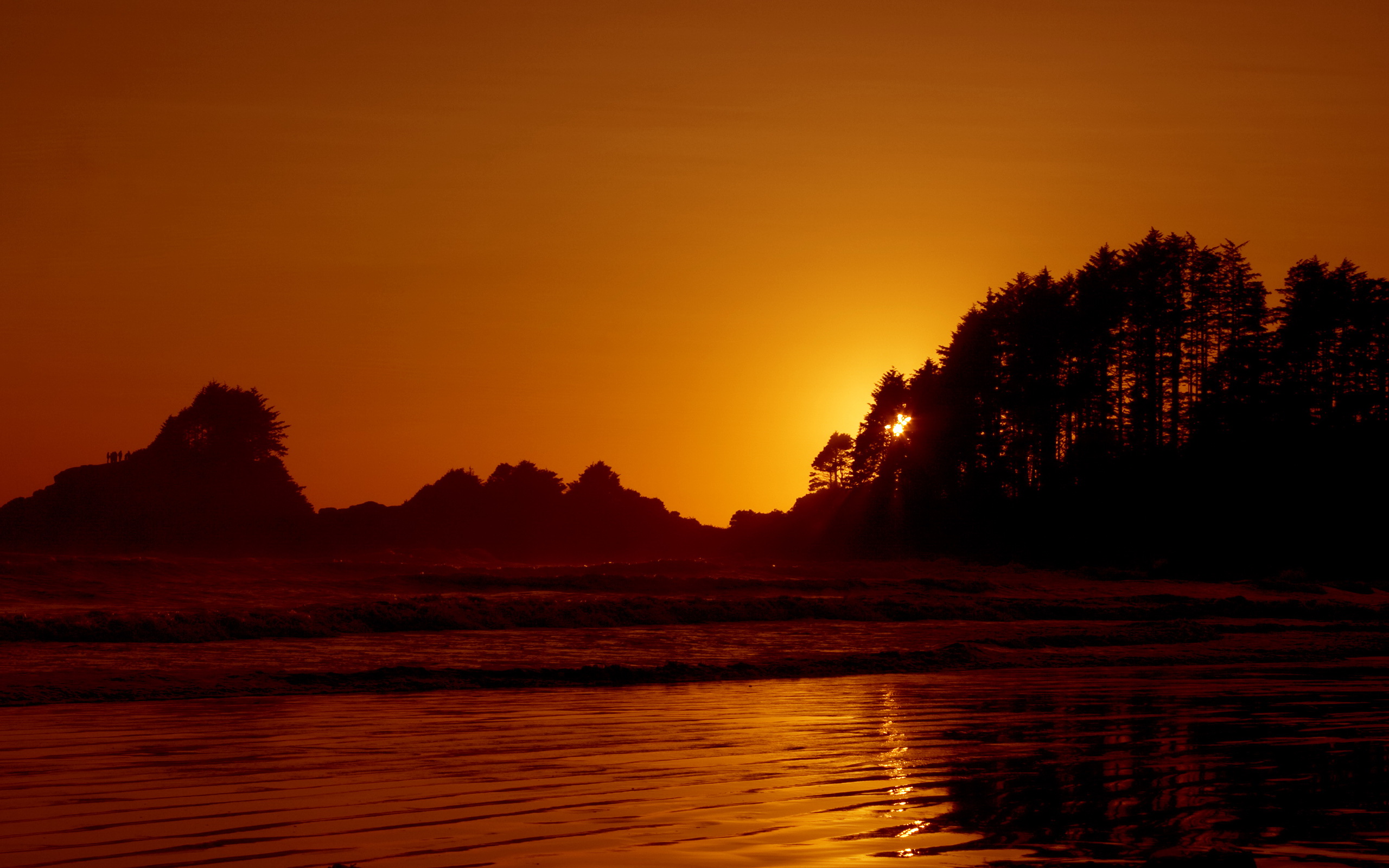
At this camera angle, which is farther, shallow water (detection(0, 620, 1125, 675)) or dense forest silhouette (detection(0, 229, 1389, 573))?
dense forest silhouette (detection(0, 229, 1389, 573))

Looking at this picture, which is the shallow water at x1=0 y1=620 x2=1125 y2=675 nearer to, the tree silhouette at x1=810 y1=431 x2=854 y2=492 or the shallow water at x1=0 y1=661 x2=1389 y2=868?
the shallow water at x1=0 y1=661 x2=1389 y2=868

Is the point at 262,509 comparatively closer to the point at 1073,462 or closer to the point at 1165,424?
the point at 1073,462

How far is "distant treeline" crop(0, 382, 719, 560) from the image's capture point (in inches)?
1986

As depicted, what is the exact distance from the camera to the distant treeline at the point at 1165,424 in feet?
141

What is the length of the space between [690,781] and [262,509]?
171 ft

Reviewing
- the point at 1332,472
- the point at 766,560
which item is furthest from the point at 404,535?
the point at 1332,472

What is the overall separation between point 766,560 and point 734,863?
159 feet

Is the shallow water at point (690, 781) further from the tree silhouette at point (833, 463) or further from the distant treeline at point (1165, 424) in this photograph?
the tree silhouette at point (833, 463)

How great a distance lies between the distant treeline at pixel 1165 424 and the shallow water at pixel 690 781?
35.6 metres

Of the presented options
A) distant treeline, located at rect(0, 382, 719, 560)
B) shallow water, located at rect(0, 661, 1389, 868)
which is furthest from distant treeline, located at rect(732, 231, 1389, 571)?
shallow water, located at rect(0, 661, 1389, 868)

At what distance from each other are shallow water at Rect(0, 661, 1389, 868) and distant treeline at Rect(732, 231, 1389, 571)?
35.6 metres

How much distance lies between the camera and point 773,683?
12.3m

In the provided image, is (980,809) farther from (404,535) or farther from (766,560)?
(404,535)

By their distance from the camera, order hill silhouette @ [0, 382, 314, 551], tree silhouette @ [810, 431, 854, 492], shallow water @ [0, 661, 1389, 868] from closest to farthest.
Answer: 1. shallow water @ [0, 661, 1389, 868]
2. hill silhouette @ [0, 382, 314, 551]
3. tree silhouette @ [810, 431, 854, 492]
